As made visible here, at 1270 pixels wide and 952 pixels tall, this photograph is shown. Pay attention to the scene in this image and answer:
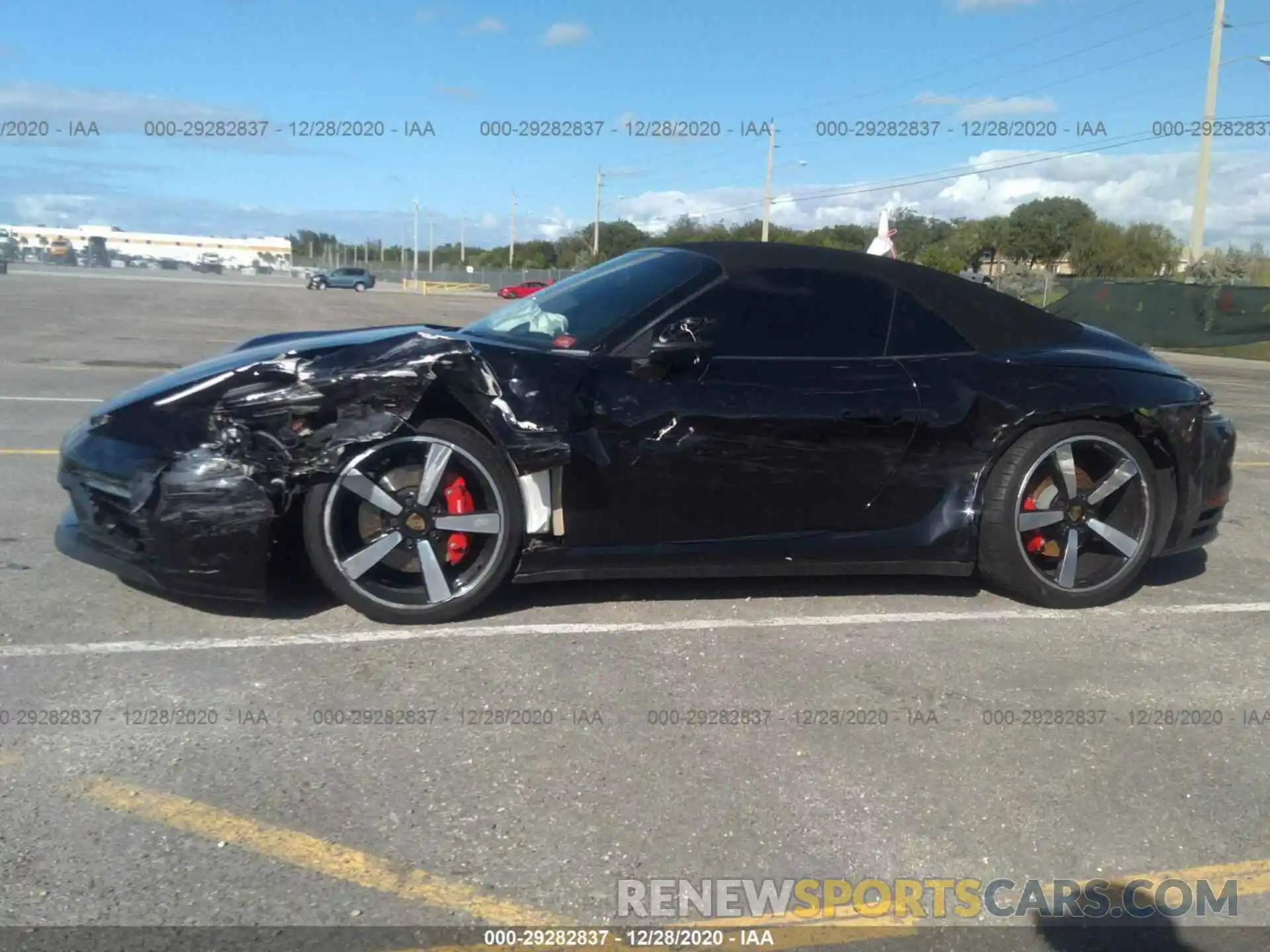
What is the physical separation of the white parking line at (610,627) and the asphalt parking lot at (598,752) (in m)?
0.02

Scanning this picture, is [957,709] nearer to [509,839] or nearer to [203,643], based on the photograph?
[509,839]

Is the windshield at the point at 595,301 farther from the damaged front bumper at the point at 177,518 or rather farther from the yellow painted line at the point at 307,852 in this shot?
the yellow painted line at the point at 307,852

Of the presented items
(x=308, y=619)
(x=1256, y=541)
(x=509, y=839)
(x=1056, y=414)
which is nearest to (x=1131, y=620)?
(x=1056, y=414)

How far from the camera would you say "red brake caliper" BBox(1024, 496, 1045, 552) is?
14.9 feet

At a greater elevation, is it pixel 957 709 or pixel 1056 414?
pixel 1056 414

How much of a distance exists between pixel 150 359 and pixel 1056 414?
38.7ft

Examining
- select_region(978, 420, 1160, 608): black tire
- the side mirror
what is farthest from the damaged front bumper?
select_region(978, 420, 1160, 608): black tire

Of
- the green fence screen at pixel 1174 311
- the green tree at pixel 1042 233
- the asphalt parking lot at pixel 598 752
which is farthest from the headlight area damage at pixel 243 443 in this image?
the green tree at pixel 1042 233

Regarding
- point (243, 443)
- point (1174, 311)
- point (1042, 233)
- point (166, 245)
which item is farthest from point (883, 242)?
point (166, 245)

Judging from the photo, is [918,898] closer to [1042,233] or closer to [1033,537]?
[1033,537]

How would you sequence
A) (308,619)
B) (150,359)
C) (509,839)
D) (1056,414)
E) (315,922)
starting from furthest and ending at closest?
(150,359)
(1056,414)
(308,619)
(509,839)
(315,922)

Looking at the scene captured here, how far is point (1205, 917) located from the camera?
2.59 meters

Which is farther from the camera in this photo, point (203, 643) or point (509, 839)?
point (203, 643)

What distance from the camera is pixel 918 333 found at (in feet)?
15.1
